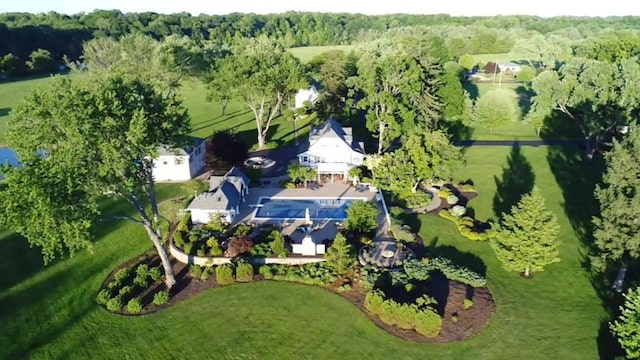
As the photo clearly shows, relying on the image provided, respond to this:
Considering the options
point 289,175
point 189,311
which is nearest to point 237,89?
point 289,175

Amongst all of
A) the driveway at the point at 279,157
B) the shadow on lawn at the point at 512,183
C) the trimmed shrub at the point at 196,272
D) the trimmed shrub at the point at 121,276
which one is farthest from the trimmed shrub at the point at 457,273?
the driveway at the point at 279,157

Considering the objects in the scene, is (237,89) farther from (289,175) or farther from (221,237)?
(221,237)

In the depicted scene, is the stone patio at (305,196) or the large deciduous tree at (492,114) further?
the large deciduous tree at (492,114)

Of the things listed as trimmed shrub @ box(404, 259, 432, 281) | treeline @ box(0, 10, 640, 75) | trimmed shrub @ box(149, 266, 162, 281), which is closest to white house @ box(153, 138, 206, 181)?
trimmed shrub @ box(149, 266, 162, 281)

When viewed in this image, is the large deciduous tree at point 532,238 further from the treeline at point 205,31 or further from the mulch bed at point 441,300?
the treeline at point 205,31

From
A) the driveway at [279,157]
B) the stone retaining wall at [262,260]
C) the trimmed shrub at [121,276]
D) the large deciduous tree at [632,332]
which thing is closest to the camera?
the large deciduous tree at [632,332]

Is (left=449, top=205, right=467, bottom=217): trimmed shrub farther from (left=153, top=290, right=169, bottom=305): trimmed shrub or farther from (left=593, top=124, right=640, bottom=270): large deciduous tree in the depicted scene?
(left=153, top=290, right=169, bottom=305): trimmed shrub

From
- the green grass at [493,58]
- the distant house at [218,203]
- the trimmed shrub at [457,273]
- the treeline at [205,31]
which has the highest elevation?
the treeline at [205,31]

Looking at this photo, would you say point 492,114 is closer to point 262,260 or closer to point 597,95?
point 597,95
